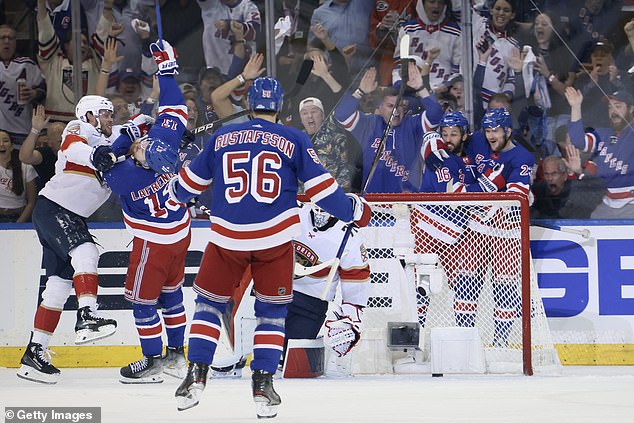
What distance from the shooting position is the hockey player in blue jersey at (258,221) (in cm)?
470

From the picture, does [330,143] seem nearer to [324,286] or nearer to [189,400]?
[324,286]

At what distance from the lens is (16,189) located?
25.4 ft

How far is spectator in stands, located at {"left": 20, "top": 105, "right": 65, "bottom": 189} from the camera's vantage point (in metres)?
7.73

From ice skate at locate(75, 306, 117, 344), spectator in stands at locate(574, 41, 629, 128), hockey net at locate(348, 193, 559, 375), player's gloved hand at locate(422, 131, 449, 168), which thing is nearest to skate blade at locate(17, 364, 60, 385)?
ice skate at locate(75, 306, 117, 344)

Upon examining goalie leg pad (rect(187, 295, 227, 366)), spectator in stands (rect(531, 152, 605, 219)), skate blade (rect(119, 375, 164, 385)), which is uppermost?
spectator in stands (rect(531, 152, 605, 219))

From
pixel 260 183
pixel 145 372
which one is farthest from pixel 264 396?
pixel 145 372

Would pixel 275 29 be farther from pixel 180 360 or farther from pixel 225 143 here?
pixel 225 143

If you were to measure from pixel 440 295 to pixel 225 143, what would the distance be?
8.12ft

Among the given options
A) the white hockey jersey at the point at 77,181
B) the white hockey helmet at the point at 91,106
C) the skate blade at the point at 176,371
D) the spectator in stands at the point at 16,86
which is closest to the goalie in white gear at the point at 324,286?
the skate blade at the point at 176,371

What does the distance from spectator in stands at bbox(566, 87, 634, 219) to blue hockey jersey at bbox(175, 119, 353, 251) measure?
125 inches

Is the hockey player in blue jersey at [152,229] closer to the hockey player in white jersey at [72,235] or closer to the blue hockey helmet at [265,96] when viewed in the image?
the hockey player in white jersey at [72,235]

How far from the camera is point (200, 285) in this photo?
4.75 meters

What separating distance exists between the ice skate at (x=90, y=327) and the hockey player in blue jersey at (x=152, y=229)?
0.17 meters

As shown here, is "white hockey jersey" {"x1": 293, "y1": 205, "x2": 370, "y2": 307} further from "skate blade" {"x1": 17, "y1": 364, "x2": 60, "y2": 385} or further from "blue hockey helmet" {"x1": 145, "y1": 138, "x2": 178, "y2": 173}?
"skate blade" {"x1": 17, "y1": 364, "x2": 60, "y2": 385}
